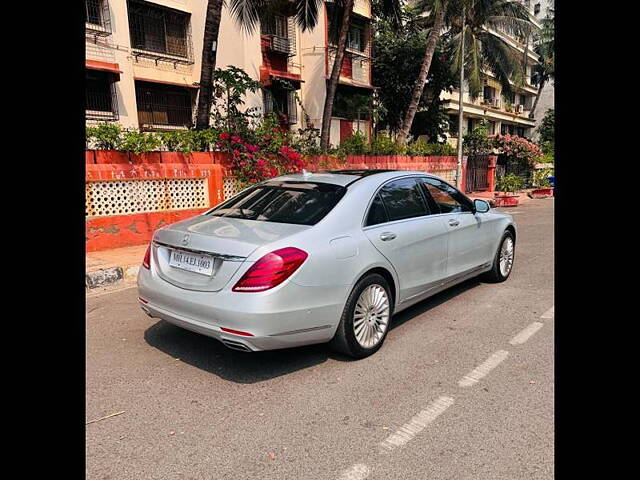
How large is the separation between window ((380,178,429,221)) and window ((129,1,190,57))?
556 inches

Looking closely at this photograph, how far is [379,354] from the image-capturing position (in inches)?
155

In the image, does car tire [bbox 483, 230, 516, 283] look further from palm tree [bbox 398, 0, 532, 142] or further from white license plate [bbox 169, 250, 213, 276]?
palm tree [bbox 398, 0, 532, 142]

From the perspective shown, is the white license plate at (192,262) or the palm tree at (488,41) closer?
the white license plate at (192,262)

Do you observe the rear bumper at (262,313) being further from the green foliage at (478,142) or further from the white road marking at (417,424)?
the green foliage at (478,142)

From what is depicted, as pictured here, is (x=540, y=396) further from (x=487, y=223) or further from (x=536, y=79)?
(x=536, y=79)

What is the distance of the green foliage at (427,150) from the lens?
55.6ft

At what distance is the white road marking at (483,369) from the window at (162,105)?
44.6 ft

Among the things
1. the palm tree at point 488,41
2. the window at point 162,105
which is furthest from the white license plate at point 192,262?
the palm tree at point 488,41

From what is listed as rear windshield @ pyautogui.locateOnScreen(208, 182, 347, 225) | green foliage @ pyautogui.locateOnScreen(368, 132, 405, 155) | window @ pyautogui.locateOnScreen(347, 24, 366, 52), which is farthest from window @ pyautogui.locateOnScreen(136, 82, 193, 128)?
rear windshield @ pyautogui.locateOnScreen(208, 182, 347, 225)

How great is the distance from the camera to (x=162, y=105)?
639 inches

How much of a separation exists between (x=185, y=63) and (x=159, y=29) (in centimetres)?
136

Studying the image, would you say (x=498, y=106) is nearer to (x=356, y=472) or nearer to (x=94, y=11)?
(x=94, y=11)
